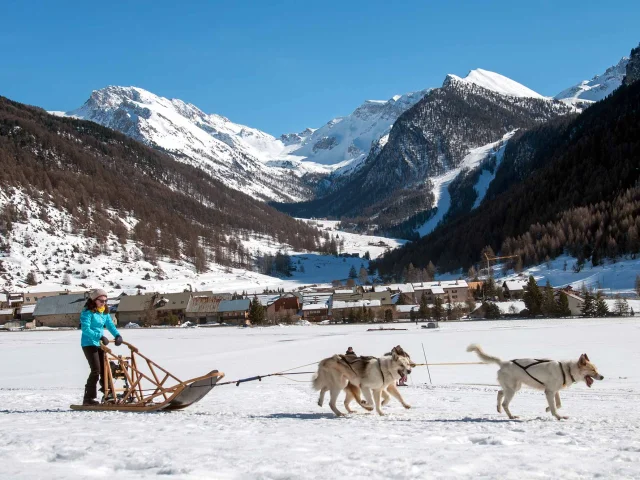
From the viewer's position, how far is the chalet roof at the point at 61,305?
106 meters

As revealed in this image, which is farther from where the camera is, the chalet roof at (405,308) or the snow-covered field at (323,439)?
the chalet roof at (405,308)

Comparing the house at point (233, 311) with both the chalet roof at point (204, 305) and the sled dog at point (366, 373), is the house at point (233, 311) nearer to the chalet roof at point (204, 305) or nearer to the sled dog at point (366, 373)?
the chalet roof at point (204, 305)

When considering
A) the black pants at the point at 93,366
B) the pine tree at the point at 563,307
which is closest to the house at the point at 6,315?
the pine tree at the point at 563,307

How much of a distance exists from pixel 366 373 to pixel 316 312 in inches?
3804

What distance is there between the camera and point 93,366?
11.3 meters

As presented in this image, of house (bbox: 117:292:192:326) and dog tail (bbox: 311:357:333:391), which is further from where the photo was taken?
house (bbox: 117:292:192:326)

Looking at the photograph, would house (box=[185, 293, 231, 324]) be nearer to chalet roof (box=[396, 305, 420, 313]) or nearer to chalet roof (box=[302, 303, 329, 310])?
chalet roof (box=[302, 303, 329, 310])

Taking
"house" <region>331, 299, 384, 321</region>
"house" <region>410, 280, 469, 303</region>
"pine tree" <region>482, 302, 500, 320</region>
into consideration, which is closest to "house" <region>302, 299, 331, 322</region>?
"house" <region>331, 299, 384, 321</region>

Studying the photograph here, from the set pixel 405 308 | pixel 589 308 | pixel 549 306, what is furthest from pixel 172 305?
pixel 589 308

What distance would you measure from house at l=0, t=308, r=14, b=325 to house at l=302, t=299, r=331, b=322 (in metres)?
64.2

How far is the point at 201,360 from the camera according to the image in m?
33.4

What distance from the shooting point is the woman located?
11.2 metres

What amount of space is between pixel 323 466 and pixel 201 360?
28503mm

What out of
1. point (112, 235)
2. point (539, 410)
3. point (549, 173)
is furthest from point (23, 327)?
point (549, 173)
